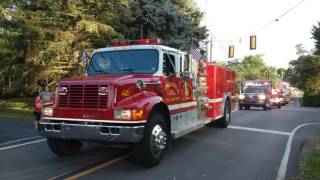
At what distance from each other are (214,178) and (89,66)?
14.7 ft

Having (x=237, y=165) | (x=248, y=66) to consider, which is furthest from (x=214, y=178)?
(x=248, y=66)

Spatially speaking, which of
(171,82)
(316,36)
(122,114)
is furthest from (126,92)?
(316,36)

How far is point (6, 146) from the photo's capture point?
40.0 feet

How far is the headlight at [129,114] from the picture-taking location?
8891mm

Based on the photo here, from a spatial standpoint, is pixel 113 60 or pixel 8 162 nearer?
pixel 8 162

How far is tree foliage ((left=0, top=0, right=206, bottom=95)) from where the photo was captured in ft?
82.7

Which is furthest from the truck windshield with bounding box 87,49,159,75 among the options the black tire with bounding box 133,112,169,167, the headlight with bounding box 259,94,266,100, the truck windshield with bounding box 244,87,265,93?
the truck windshield with bounding box 244,87,265,93

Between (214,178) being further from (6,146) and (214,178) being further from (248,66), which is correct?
(248,66)

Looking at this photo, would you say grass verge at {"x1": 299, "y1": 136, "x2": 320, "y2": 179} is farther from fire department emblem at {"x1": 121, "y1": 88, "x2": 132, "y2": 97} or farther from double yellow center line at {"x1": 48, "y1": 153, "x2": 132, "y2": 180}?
double yellow center line at {"x1": 48, "y1": 153, "x2": 132, "y2": 180}

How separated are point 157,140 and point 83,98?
65.9 inches

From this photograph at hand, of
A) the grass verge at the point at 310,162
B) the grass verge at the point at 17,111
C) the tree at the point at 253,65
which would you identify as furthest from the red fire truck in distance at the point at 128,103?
the tree at the point at 253,65

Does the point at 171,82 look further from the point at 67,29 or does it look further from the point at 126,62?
the point at 67,29

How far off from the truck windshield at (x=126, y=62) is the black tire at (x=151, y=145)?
53.6 inches

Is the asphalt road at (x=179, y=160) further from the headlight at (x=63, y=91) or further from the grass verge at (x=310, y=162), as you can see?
the headlight at (x=63, y=91)
